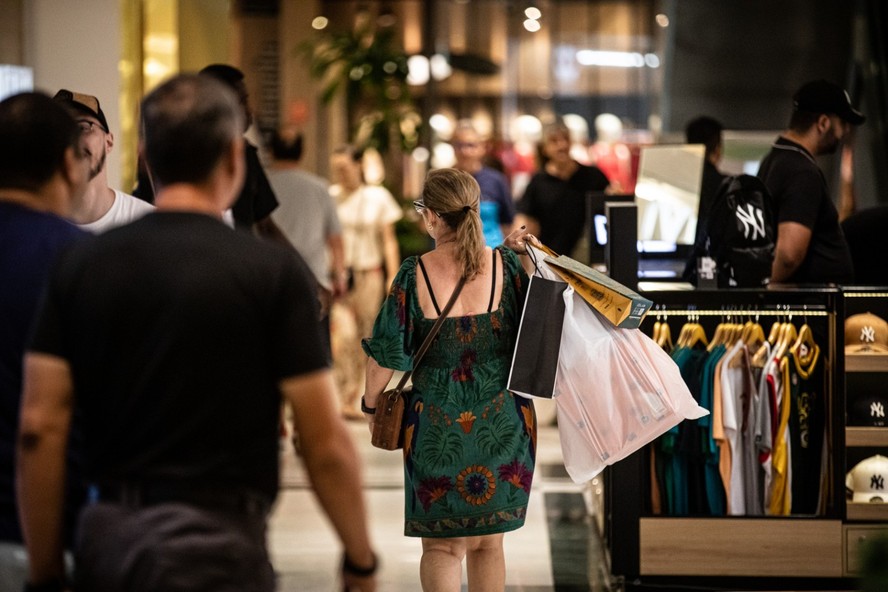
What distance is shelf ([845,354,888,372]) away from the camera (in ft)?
16.1

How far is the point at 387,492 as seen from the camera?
272 inches

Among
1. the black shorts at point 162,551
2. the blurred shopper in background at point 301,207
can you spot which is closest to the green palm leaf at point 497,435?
the black shorts at point 162,551

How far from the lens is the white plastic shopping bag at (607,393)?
415cm

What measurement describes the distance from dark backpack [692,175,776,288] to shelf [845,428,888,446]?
0.65m

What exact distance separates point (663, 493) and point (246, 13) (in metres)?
11.1

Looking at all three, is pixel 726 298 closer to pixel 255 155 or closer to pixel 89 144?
pixel 255 155

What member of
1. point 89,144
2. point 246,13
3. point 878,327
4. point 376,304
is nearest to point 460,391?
point 89,144

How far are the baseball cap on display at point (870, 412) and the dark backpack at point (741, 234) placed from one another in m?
0.62

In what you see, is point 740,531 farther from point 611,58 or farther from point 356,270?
point 611,58

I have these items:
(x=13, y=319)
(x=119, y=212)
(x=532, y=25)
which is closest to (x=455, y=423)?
(x=119, y=212)

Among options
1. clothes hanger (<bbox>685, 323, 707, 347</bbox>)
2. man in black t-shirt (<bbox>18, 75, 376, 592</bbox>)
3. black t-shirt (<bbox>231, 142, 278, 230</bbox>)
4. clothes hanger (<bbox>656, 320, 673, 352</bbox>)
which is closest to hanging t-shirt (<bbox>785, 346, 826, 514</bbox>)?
clothes hanger (<bbox>685, 323, 707, 347</bbox>)

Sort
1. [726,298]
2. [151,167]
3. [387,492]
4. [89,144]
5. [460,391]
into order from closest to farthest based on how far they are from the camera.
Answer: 1. [151,167]
2. [89,144]
3. [460,391]
4. [726,298]
5. [387,492]

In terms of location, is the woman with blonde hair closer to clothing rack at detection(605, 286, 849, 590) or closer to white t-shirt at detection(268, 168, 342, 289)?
clothing rack at detection(605, 286, 849, 590)

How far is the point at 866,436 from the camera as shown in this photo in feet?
15.9
